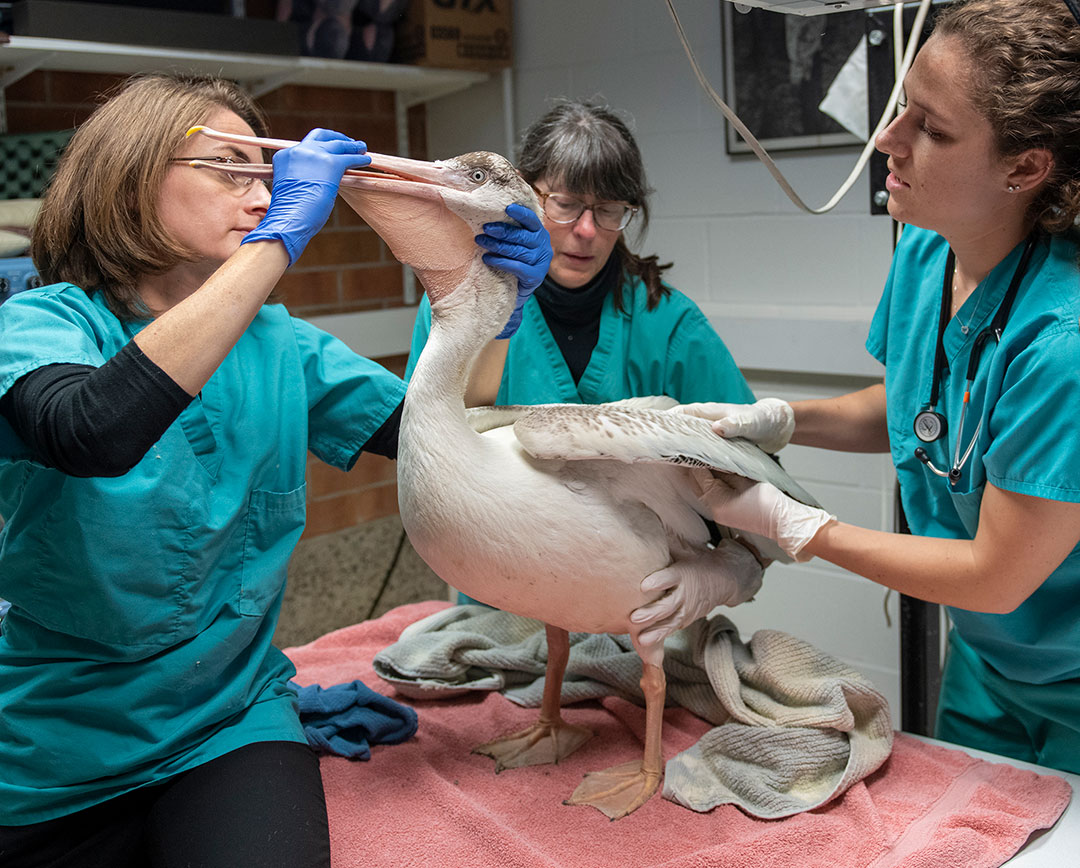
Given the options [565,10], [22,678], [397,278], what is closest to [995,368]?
[22,678]

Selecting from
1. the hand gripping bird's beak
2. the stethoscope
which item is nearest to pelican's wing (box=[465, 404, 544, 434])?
the hand gripping bird's beak

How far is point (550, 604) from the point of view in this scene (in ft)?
4.26

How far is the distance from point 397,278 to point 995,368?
2256 millimetres

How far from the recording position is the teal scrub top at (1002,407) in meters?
1.19

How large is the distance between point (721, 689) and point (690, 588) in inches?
9.5

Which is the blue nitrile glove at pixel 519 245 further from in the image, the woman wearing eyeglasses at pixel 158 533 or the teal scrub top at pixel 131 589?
the teal scrub top at pixel 131 589

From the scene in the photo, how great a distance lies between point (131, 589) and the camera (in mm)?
1220

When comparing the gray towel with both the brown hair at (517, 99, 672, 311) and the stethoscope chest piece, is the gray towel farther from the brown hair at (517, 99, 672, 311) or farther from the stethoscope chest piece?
the brown hair at (517, 99, 672, 311)

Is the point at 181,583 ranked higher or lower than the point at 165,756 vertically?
higher

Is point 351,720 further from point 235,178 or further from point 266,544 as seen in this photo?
point 235,178

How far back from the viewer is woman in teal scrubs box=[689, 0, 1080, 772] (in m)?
1.19

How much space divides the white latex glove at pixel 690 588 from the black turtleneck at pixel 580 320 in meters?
0.51

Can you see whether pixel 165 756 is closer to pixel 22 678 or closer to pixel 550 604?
pixel 22 678

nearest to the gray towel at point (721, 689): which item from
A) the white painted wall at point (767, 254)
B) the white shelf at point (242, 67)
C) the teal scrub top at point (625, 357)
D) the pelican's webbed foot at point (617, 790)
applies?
the pelican's webbed foot at point (617, 790)
